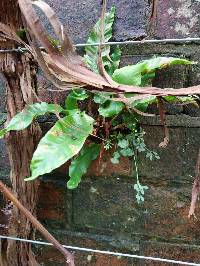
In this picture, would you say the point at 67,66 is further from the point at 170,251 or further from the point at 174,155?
the point at 170,251

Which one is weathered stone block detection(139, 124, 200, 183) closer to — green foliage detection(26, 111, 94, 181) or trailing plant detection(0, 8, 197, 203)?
trailing plant detection(0, 8, 197, 203)

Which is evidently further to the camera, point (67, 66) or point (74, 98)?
point (74, 98)

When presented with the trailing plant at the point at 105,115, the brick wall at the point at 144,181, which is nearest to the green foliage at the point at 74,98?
the trailing plant at the point at 105,115

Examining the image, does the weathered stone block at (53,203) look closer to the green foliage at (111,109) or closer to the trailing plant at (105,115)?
the trailing plant at (105,115)

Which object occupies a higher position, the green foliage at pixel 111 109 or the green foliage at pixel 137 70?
the green foliage at pixel 137 70

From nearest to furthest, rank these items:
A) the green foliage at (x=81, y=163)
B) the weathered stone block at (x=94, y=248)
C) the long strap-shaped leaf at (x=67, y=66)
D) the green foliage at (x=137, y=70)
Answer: the long strap-shaped leaf at (x=67, y=66) < the green foliage at (x=137, y=70) < the green foliage at (x=81, y=163) < the weathered stone block at (x=94, y=248)

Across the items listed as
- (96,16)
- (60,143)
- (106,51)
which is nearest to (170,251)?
(60,143)

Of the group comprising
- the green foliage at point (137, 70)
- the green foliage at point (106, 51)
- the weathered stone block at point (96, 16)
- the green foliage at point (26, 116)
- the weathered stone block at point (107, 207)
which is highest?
the weathered stone block at point (96, 16)

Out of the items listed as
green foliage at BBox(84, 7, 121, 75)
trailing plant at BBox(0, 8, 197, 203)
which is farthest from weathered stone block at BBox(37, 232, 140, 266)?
green foliage at BBox(84, 7, 121, 75)

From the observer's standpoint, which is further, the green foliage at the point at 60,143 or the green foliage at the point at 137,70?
Answer: the green foliage at the point at 137,70
